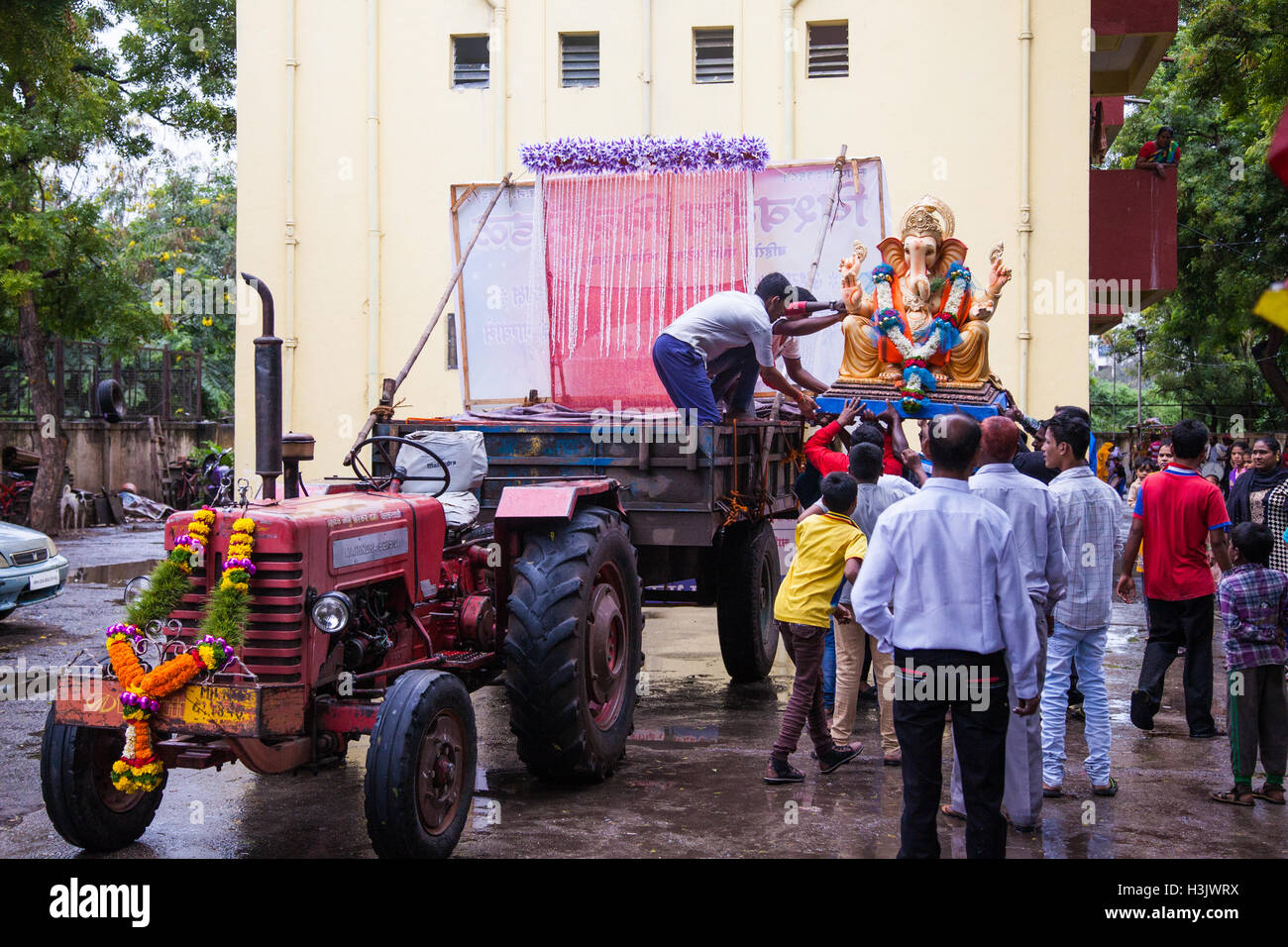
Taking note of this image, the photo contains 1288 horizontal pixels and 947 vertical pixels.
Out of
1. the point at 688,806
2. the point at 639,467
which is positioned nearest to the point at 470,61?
the point at 639,467

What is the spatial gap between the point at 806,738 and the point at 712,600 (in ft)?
5.54

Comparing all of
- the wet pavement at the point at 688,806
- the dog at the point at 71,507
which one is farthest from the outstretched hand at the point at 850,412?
the dog at the point at 71,507

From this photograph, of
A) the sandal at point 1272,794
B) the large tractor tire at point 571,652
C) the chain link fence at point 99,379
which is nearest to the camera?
the large tractor tire at point 571,652

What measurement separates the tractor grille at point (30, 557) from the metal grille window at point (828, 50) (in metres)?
10.7

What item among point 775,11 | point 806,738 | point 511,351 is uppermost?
point 775,11

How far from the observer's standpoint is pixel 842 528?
20.7 ft

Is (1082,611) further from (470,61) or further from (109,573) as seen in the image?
(109,573)

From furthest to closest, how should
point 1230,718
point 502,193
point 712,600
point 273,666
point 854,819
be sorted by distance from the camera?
point 502,193, point 712,600, point 1230,718, point 854,819, point 273,666

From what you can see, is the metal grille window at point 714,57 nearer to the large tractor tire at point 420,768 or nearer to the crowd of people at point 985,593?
the crowd of people at point 985,593

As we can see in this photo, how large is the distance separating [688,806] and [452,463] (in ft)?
7.20

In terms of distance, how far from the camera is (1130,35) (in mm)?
16703

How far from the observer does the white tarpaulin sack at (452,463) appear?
6539mm

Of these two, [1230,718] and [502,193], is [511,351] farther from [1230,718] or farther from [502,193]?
[1230,718]
